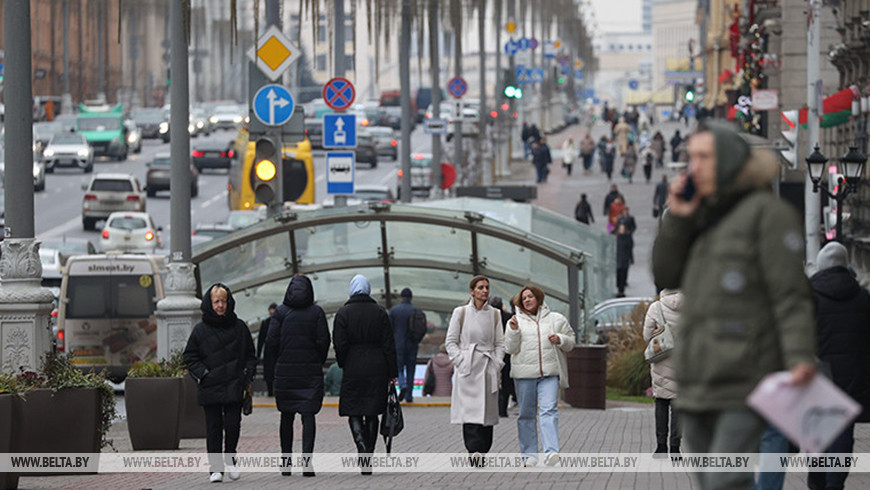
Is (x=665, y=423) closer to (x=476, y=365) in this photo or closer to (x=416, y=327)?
(x=476, y=365)

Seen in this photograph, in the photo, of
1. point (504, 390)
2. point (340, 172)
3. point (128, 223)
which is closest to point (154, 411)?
point (504, 390)

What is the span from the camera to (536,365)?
13602 mm

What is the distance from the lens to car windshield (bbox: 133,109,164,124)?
94.7 metres

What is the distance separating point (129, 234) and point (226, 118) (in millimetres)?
54281

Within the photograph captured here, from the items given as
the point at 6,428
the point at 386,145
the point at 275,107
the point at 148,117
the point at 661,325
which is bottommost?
the point at 386,145

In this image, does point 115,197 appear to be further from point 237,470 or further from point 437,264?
point 237,470

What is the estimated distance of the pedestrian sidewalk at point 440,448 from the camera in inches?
486

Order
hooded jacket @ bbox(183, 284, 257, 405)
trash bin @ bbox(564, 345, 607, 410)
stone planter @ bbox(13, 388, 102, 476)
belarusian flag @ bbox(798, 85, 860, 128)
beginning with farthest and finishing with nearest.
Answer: belarusian flag @ bbox(798, 85, 860, 128) < trash bin @ bbox(564, 345, 607, 410) < hooded jacket @ bbox(183, 284, 257, 405) < stone planter @ bbox(13, 388, 102, 476)

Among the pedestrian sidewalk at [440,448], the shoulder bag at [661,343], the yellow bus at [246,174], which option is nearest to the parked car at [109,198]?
the yellow bus at [246,174]

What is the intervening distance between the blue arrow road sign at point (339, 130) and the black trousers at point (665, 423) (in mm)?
15493

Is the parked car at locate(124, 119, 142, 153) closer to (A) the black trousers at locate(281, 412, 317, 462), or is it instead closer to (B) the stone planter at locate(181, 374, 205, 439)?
(B) the stone planter at locate(181, 374, 205, 439)

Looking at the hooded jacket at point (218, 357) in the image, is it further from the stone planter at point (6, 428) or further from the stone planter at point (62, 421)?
the stone planter at point (6, 428)

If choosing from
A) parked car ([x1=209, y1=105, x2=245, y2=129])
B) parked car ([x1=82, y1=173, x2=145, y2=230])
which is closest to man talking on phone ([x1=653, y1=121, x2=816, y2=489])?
parked car ([x1=82, y1=173, x2=145, y2=230])

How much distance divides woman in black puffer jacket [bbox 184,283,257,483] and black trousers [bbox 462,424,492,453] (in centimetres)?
175
